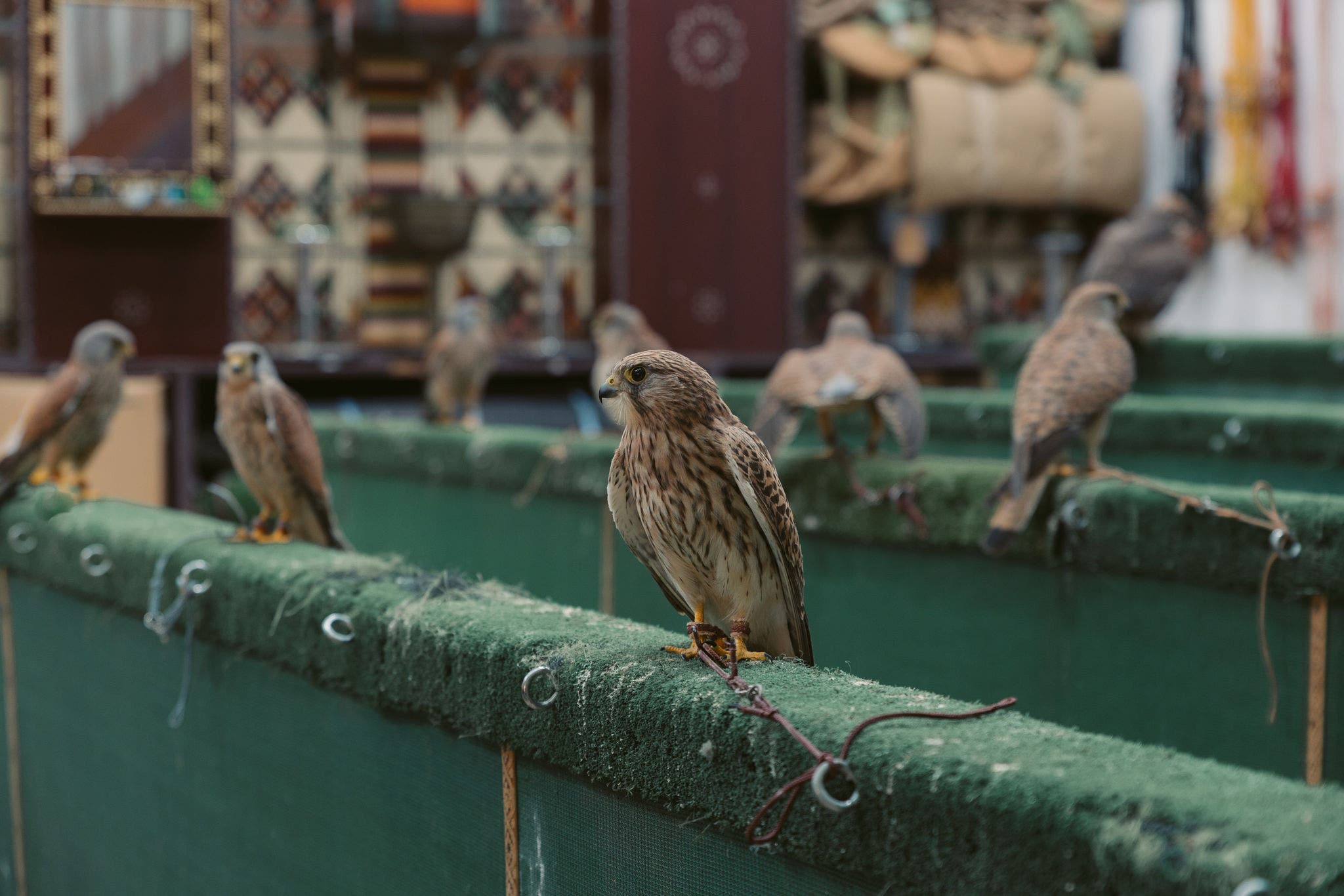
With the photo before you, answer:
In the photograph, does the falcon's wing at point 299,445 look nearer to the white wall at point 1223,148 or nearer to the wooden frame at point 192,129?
the wooden frame at point 192,129

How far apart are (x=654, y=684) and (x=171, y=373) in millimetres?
5009

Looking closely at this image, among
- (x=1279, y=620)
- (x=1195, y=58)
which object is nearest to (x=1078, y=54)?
(x=1195, y=58)

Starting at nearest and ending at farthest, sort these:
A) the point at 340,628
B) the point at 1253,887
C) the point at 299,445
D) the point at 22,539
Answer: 1. the point at 1253,887
2. the point at 340,628
3. the point at 299,445
4. the point at 22,539

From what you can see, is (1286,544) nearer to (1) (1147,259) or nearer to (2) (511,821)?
(2) (511,821)

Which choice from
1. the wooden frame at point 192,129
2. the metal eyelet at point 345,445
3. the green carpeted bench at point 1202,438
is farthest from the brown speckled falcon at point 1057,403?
the wooden frame at point 192,129

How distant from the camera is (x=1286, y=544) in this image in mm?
2168

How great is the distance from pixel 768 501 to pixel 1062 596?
46.8 inches

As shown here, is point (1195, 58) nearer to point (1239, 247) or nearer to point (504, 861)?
point (1239, 247)

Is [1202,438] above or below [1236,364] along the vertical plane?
A: below

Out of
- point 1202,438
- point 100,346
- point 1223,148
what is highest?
point 1223,148

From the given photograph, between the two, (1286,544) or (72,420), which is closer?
(1286,544)

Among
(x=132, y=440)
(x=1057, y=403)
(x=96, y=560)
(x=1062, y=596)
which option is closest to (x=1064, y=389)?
(x=1057, y=403)

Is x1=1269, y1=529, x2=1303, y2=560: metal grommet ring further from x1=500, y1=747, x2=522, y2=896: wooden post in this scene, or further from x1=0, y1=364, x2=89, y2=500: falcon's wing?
x1=0, y1=364, x2=89, y2=500: falcon's wing

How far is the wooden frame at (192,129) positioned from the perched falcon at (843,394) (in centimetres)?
353
